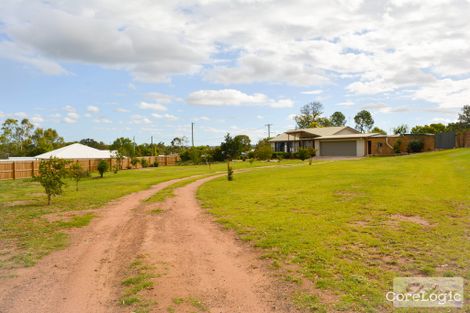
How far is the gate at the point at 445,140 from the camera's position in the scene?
4555 cm

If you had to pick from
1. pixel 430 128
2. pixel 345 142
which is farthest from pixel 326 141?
pixel 430 128

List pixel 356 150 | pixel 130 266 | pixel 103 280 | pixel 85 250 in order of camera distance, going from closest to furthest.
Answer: pixel 103 280, pixel 130 266, pixel 85 250, pixel 356 150

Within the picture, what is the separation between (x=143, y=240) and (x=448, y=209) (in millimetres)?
9282

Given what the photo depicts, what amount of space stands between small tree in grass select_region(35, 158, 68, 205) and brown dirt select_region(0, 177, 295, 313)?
233 inches

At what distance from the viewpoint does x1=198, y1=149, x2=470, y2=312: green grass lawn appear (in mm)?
6066

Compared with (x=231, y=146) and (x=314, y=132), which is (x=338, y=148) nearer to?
(x=314, y=132)

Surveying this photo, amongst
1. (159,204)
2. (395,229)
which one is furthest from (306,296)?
(159,204)

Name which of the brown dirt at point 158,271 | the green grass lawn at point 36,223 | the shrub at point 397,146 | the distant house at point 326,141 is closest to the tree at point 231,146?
the distant house at point 326,141

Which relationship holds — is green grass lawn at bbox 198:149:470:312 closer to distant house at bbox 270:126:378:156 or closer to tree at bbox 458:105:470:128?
distant house at bbox 270:126:378:156

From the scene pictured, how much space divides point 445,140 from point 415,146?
11.5ft

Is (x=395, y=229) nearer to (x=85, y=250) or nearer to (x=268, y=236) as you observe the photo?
(x=268, y=236)

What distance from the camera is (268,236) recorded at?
29.7 feet

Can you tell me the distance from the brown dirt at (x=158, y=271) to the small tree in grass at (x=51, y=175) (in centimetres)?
593

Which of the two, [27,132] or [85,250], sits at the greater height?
[27,132]
